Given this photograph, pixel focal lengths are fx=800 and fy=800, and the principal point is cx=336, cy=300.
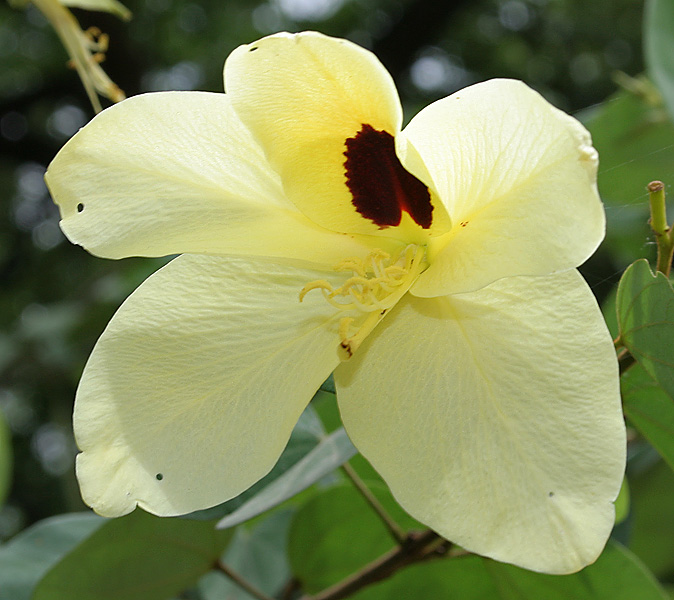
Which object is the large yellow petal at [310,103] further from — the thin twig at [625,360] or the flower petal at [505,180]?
the thin twig at [625,360]

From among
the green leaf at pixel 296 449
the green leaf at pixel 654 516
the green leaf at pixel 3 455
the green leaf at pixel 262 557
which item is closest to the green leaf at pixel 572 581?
the green leaf at pixel 296 449

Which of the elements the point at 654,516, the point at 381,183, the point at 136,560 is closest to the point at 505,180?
the point at 381,183

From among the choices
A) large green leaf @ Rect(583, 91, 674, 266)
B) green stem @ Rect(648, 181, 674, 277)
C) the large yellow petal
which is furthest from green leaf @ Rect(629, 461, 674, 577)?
the large yellow petal

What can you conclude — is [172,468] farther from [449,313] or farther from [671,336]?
[671,336]

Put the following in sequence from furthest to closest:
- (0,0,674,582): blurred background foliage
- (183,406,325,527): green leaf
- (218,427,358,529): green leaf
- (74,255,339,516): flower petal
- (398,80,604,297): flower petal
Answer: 1. (0,0,674,582): blurred background foliage
2. (183,406,325,527): green leaf
3. (218,427,358,529): green leaf
4. (74,255,339,516): flower petal
5. (398,80,604,297): flower petal

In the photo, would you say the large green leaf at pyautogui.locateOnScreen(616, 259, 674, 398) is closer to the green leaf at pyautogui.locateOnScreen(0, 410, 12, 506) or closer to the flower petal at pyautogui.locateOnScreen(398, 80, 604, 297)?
the flower petal at pyautogui.locateOnScreen(398, 80, 604, 297)
